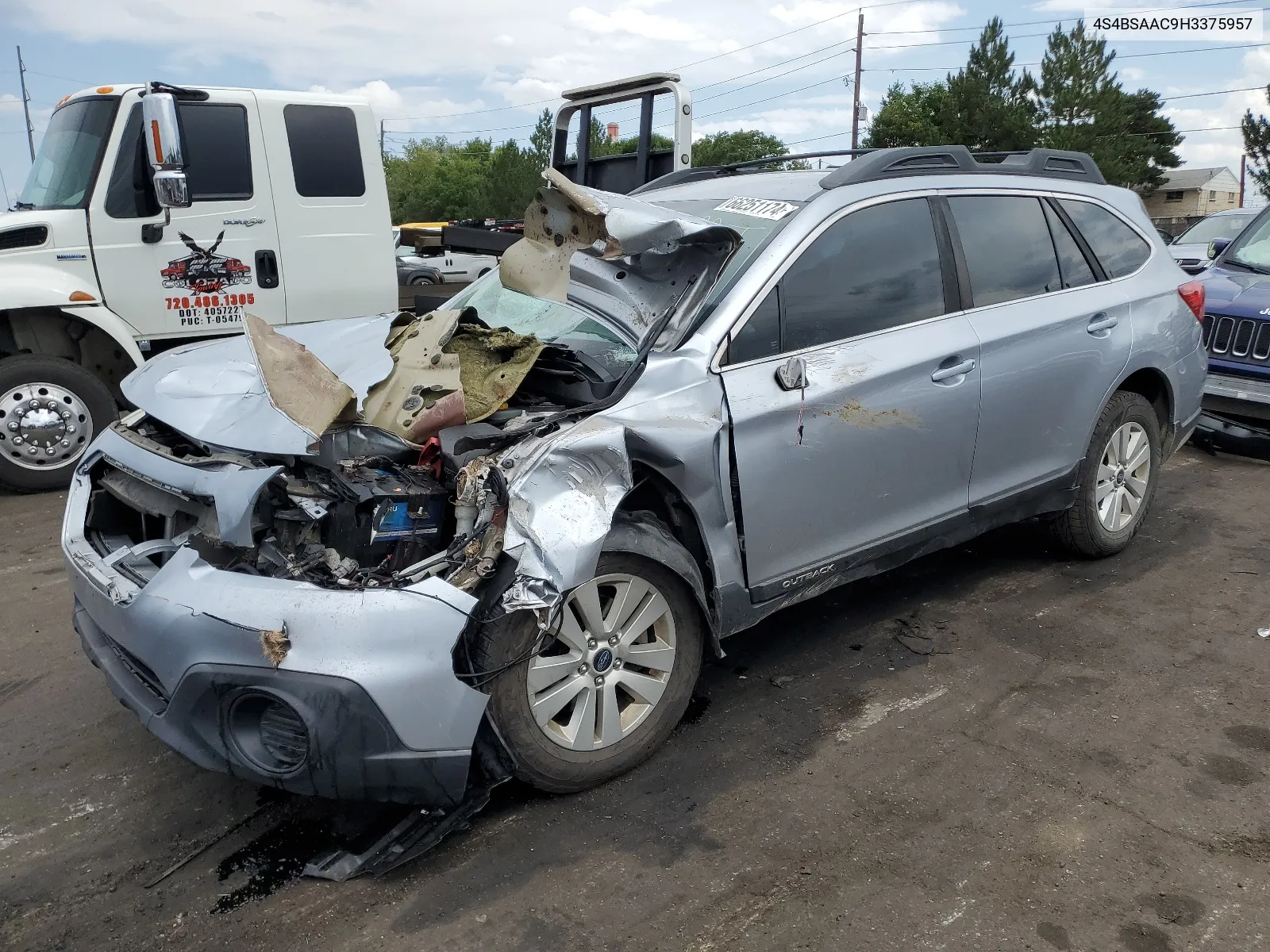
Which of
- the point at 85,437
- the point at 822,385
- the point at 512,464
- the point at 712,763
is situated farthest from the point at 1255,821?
the point at 85,437

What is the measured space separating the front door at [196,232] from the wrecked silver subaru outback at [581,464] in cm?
296

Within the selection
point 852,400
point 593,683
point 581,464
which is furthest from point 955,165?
point 593,683

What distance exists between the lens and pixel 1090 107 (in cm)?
5359

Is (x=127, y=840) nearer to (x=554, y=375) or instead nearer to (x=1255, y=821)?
(x=554, y=375)

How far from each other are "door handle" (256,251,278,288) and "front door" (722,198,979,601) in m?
4.77

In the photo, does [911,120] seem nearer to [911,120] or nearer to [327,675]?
[911,120]

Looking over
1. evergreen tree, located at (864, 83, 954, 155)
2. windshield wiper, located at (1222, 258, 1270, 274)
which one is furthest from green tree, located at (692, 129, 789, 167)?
windshield wiper, located at (1222, 258, 1270, 274)

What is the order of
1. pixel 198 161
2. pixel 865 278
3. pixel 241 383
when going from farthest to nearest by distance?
pixel 198 161 → pixel 865 278 → pixel 241 383

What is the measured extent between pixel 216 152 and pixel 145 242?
2.55 ft

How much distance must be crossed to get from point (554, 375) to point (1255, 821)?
2.55 metres

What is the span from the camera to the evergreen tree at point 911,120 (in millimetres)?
52969

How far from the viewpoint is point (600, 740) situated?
9.86 feet

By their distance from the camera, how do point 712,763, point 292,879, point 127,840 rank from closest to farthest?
point 292,879, point 127,840, point 712,763

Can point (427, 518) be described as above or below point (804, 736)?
above
